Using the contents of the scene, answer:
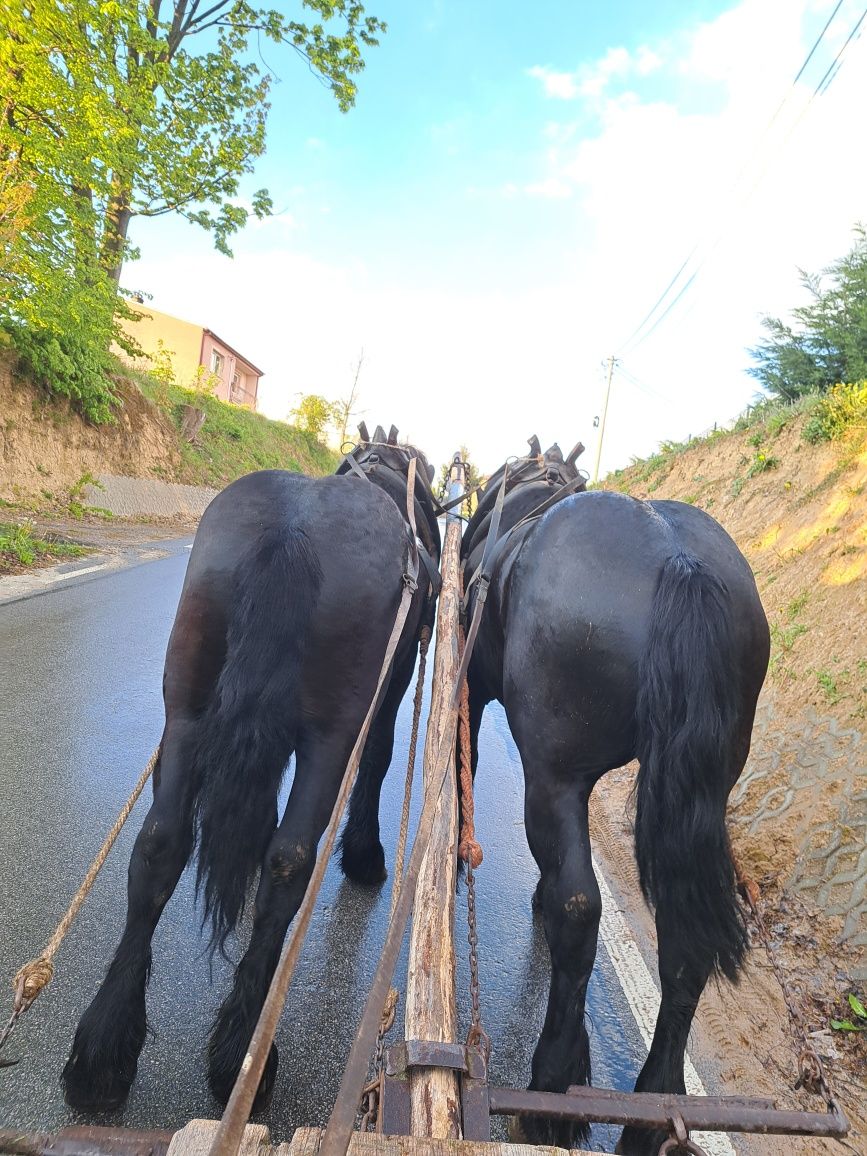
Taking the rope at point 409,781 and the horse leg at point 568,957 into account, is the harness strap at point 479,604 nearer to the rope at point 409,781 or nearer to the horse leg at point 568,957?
the rope at point 409,781

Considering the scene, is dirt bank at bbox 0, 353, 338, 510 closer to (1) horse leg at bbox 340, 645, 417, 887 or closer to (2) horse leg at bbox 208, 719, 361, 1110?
(1) horse leg at bbox 340, 645, 417, 887

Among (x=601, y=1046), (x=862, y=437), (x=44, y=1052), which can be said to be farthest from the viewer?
(x=862, y=437)

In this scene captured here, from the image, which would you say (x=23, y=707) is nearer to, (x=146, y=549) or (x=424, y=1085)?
(x=424, y=1085)

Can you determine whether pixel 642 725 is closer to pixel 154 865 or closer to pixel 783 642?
pixel 154 865

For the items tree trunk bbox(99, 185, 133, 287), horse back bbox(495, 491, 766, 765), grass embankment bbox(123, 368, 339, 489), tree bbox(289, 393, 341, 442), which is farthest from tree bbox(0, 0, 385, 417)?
tree bbox(289, 393, 341, 442)

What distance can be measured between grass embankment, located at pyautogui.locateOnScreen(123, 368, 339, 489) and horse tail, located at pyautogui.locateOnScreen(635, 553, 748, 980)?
15.9 m

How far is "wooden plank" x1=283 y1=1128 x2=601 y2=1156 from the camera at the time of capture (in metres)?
1.04

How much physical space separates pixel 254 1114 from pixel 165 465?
59.9ft

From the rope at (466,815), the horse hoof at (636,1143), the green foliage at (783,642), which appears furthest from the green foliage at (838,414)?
the horse hoof at (636,1143)

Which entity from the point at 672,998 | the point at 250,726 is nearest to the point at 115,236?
the point at 250,726

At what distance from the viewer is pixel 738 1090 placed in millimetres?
2209

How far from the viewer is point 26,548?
842 cm

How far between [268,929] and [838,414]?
7.73 metres

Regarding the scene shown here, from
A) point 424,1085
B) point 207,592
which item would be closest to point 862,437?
point 207,592
